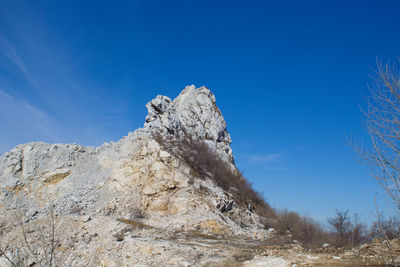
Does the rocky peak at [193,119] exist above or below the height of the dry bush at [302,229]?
above

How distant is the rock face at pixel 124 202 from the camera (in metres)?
13.4

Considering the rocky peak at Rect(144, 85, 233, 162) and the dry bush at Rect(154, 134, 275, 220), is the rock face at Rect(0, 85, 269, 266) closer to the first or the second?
the rocky peak at Rect(144, 85, 233, 162)

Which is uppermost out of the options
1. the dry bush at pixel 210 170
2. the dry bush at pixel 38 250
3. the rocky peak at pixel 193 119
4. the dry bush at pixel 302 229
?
the rocky peak at pixel 193 119

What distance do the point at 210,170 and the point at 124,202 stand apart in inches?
353

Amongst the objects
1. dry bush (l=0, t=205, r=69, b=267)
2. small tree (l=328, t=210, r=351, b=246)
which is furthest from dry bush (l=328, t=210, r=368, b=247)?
dry bush (l=0, t=205, r=69, b=267)

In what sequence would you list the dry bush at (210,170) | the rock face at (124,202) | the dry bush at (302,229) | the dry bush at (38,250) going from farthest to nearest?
the dry bush at (210,170)
the dry bush at (302,229)
the rock face at (124,202)
the dry bush at (38,250)

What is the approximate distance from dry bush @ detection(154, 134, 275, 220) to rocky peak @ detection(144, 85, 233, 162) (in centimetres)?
182

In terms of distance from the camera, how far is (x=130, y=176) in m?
23.1

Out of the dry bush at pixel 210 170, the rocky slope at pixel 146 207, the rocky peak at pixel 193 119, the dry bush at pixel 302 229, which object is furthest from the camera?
the rocky peak at pixel 193 119

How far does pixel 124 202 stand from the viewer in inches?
832

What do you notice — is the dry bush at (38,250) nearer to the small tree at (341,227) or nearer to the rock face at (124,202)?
the rock face at (124,202)

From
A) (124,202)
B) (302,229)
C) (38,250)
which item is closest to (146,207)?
(124,202)

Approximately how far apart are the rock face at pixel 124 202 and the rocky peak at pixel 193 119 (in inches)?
10.4

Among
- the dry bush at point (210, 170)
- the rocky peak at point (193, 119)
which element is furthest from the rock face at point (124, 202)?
the dry bush at point (210, 170)
